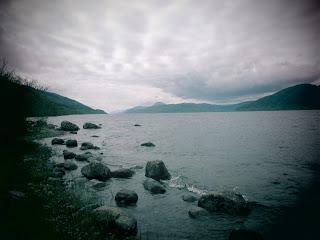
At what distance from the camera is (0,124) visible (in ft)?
68.8

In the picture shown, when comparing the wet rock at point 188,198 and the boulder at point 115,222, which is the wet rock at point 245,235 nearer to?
the boulder at point 115,222

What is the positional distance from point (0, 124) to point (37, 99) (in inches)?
239

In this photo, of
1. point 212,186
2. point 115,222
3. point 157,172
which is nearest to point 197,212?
point 115,222

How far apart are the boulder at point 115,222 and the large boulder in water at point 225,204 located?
572cm

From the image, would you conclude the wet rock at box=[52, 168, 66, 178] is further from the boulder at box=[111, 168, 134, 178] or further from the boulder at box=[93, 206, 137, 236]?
the boulder at box=[93, 206, 137, 236]

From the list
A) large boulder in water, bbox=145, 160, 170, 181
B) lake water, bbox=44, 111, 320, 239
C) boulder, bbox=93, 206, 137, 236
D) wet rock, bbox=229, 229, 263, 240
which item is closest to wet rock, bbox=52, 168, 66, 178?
lake water, bbox=44, 111, 320, 239

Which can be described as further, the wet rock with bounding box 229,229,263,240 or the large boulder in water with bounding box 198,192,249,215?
the large boulder in water with bounding box 198,192,249,215

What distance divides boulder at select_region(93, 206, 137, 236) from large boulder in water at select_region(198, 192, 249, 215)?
5724 millimetres

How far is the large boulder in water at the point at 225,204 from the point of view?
45.8ft

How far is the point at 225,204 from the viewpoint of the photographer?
1410 cm

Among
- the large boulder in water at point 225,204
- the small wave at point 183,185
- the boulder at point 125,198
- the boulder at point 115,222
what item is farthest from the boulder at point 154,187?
the boulder at point 115,222

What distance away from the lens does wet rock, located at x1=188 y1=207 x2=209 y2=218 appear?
13.5 m

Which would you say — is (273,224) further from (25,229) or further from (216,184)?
(25,229)

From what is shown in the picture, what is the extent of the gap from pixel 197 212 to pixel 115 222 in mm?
5649
